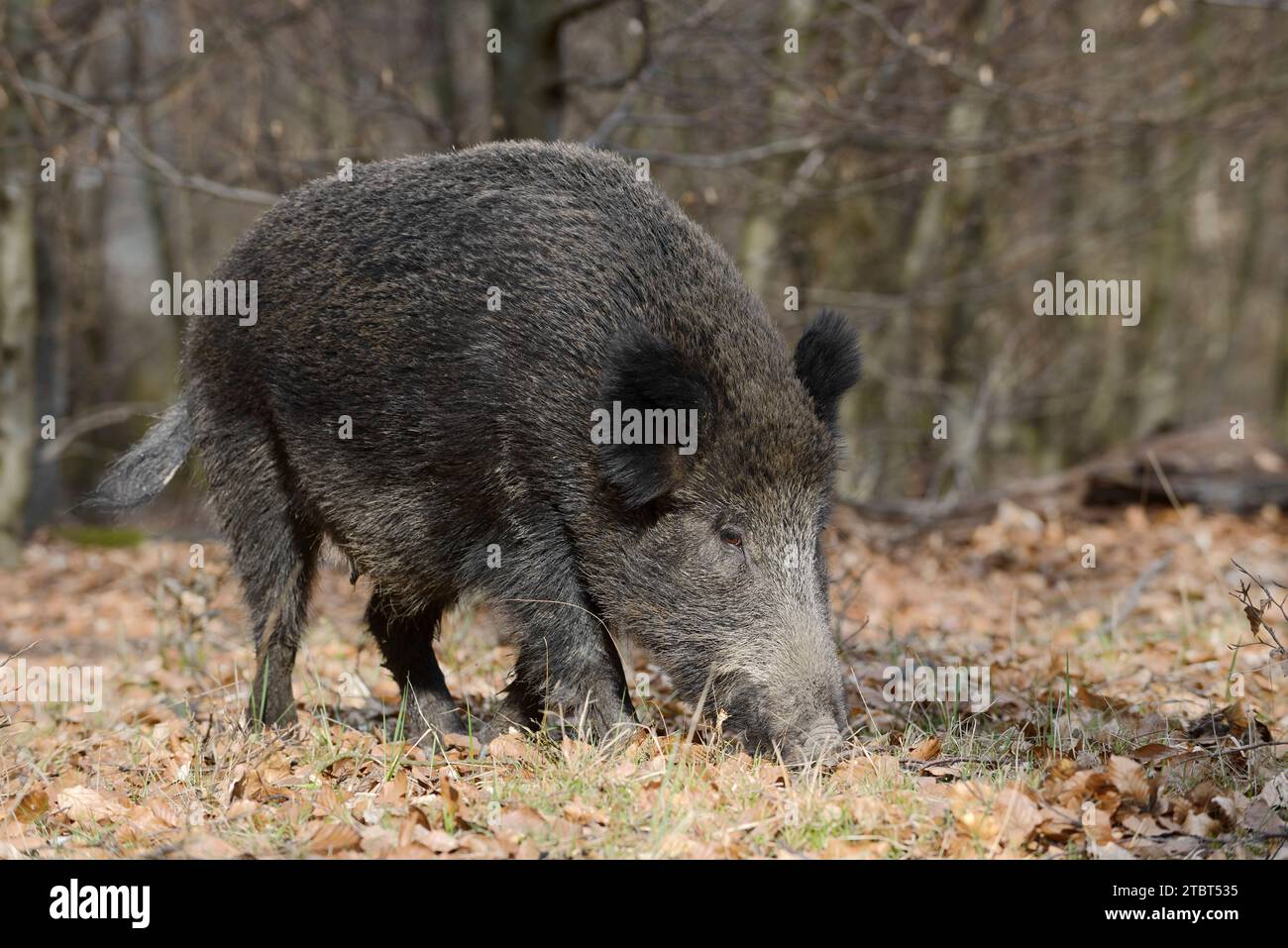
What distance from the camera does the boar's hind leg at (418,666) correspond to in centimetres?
554

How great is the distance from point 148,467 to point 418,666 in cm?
163

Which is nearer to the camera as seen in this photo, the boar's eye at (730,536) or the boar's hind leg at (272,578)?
the boar's eye at (730,536)

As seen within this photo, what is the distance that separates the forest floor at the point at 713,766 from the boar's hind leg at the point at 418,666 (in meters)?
0.30

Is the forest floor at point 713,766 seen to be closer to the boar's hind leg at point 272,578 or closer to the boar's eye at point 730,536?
the boar's hind leg at point 272,578

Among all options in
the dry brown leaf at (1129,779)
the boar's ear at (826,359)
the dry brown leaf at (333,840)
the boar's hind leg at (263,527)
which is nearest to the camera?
the dry brown leaf at (333,840)

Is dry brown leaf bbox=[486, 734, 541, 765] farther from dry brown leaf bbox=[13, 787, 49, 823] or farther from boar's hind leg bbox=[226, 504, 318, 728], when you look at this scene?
dry brown leaf bbox=[13, 787, 49, 823]

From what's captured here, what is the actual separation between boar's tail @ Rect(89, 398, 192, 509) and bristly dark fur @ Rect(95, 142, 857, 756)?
61 centimetres

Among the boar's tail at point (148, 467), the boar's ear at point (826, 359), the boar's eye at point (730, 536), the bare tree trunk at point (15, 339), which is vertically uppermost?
the bare tree trunk at point (15, 339)

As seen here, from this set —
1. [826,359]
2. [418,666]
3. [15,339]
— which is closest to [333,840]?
[418,666]

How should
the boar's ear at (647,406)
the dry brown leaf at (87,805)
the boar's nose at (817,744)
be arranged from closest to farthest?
the boar's nose at (817,744) → the dry brown leaf at (87,805) → the boar's ear at (647,406)

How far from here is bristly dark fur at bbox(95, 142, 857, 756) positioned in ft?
14.6

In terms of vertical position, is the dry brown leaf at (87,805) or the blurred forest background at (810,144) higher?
the blurred forest background at (810,144)

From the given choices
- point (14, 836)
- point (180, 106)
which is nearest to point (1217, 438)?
point (14, 836)

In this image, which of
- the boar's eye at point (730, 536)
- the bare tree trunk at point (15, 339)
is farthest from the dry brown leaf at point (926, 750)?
the bare tree trunk at point (15, 339)
